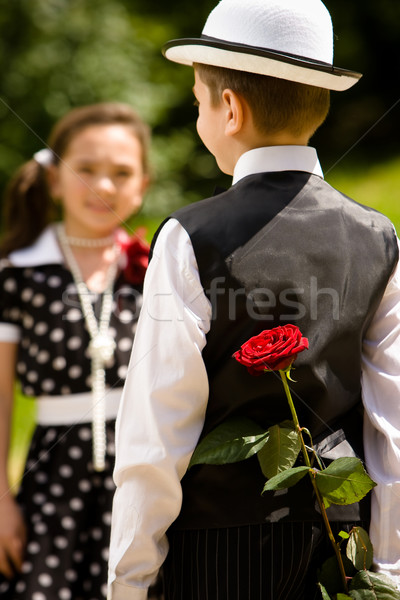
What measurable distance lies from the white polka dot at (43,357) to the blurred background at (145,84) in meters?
4.80

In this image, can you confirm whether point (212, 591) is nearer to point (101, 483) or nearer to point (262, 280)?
point (262, 280)

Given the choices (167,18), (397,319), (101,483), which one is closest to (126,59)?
(167,18)

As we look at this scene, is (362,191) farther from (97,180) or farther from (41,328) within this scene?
(41,328)

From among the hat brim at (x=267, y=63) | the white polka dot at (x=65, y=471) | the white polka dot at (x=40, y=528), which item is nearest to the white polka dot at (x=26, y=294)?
the white polka dot at (x=65, y=471)

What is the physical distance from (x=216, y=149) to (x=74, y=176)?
3.30 feet

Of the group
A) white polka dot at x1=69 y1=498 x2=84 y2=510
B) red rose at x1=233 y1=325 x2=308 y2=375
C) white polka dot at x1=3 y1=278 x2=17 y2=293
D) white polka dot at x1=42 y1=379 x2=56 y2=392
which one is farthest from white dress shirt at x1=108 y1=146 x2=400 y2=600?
white polka dot at x1=3 y1=278 x2=17 y2=293

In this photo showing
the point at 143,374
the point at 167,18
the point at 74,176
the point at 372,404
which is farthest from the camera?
the point at 167,18

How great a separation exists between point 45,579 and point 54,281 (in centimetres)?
87

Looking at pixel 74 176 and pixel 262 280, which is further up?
pixel 262 280

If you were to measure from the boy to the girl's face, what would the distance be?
998 mm

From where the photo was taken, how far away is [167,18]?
8.69 m

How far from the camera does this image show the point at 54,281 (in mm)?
2303

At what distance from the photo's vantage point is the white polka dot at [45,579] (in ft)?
6.81

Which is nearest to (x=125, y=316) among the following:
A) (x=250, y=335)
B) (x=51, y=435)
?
(x=51, y=435)
